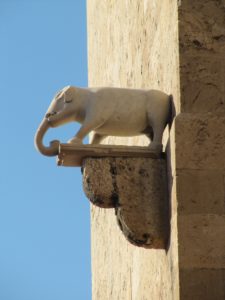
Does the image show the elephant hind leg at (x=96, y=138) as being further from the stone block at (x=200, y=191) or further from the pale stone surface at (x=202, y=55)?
the stone block at (x=200, y=191)

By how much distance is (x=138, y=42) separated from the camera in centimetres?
802

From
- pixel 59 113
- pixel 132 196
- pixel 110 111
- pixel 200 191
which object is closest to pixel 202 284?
pixel 200 191

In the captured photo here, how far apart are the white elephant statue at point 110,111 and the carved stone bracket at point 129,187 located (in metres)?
0.16

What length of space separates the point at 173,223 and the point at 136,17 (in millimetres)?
2275

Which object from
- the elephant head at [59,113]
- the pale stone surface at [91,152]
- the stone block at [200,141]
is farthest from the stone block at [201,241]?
the elephant head at [59,113]

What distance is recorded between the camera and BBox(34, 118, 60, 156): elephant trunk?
6562mm

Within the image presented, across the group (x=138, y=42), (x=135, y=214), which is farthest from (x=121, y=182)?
(x=138, y=42)

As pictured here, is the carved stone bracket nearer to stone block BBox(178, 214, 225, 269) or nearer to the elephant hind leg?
stone block BBox(178, 214, 225, 269)

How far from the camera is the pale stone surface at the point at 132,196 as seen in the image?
21.2 feet

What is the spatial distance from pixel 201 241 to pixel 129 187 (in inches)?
22.1

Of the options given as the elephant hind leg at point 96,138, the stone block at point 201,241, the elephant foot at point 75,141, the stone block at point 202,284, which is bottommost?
the stone block at point 202,284

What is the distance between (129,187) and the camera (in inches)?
256

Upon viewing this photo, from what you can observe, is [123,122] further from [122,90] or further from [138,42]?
[138,42]

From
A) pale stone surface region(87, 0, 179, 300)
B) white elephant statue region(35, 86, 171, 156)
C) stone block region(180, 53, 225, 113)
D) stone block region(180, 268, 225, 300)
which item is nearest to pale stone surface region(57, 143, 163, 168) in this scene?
white elephant statue region(35, 86, 171, 156)
